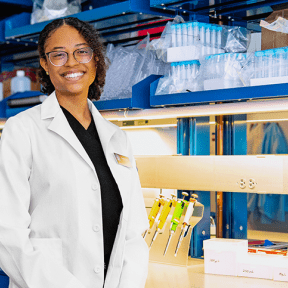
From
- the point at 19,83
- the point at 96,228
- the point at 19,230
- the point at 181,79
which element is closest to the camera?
the point at 19,230

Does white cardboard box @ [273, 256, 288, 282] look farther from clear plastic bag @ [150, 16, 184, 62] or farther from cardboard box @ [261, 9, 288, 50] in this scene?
clear plastic bag @ [150, 16, 184, 62]

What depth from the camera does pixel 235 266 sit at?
206 centimetres

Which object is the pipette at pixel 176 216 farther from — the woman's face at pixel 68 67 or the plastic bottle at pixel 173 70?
the woman's face at pixel 68 67

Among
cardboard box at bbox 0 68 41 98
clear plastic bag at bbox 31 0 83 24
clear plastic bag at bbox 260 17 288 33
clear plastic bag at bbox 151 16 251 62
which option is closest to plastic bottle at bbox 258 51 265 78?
clear plastic bag at bbox 260 17 288 33

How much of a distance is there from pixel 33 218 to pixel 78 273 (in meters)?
0.19

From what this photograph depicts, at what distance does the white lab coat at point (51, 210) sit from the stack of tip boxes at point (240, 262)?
0.81 meters

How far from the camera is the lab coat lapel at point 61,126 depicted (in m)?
1.31

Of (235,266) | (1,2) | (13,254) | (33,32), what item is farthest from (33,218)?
(1,2)

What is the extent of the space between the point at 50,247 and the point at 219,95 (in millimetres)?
1116

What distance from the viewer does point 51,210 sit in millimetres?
1248

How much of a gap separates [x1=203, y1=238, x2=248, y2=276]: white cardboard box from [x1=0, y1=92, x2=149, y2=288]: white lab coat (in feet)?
2.66

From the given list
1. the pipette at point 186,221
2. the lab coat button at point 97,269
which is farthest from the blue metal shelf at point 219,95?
the lab coat button at point 97,269

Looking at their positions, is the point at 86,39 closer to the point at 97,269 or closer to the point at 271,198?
the point at 97,269

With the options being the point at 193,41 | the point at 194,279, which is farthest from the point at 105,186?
the point at 193,41
